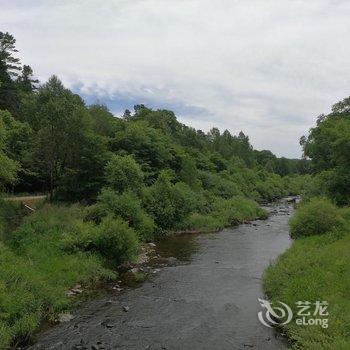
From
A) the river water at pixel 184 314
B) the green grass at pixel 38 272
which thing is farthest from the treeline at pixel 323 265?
the green grass at pixel 38 272

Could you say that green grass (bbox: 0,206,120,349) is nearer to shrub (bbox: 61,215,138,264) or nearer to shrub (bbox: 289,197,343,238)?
shrub (bbox: 61,215,138,264)

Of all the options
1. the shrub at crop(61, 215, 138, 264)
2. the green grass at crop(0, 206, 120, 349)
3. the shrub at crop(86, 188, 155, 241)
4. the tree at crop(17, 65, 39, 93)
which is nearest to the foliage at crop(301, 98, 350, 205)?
the shrub at crop(86, 188, 155, 241)

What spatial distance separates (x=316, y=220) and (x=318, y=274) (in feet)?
42.2

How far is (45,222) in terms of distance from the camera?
3253 centimetres

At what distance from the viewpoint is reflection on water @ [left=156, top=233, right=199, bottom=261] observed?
34.3 metres

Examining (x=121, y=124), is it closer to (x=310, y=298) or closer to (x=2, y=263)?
(x=2, y=263)

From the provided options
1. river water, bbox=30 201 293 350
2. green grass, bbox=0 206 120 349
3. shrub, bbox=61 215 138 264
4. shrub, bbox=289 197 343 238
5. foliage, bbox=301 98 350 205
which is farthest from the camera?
foliage, bbox=301 98 350 205

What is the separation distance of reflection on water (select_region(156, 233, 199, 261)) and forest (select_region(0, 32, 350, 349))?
1.65 m

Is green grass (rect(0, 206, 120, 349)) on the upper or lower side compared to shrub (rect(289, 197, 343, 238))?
lower

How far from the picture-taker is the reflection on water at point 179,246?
34.3 meters

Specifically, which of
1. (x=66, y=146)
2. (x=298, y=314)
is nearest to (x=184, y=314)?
(x=298, y=314)

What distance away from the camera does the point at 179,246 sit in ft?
126

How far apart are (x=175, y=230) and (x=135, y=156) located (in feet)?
41.7

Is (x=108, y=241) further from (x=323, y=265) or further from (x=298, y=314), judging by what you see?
(x=298, y=314)
